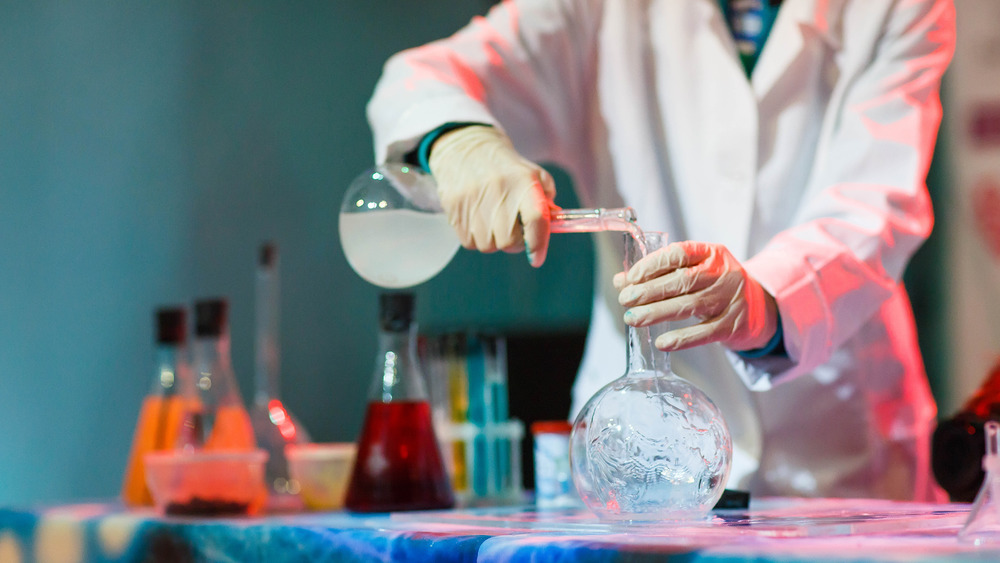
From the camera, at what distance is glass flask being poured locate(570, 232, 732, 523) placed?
2.25 ft

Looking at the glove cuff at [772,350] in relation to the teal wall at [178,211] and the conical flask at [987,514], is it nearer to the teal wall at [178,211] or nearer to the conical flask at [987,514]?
the conical flask at [987,514]

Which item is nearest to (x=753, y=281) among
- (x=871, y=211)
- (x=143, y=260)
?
(x=871, y=211)

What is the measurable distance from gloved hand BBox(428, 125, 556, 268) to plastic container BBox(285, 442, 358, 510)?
351 millimetres

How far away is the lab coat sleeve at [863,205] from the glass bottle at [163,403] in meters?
0.82

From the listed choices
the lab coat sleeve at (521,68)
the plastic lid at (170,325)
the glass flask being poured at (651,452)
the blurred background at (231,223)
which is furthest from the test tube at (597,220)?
the blurred background at (231,223)

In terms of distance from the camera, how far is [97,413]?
77.5 inches

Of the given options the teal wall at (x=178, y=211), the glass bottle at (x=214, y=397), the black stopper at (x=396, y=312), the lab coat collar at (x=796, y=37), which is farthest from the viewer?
the teal wall at (x=178, y=211)

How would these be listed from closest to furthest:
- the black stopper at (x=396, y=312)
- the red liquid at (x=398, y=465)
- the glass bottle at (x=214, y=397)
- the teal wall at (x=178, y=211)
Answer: the red liquid at (x=398, y=465)
the black stopper at (x=396, y=312)
the glass bottle at (x=214, y=397)
the teal wall at (x=178, y=211)

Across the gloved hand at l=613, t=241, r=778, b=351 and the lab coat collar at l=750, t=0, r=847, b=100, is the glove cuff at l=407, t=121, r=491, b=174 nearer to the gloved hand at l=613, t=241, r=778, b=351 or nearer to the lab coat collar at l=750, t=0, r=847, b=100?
the gloved hand at l=613, t=241, r=778, b=351

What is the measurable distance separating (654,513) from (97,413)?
1.62 m

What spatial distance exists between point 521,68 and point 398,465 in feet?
2.29

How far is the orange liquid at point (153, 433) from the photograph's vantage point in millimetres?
1286

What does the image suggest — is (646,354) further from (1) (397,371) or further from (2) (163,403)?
(2) (163,403)

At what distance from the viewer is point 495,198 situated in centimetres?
94
